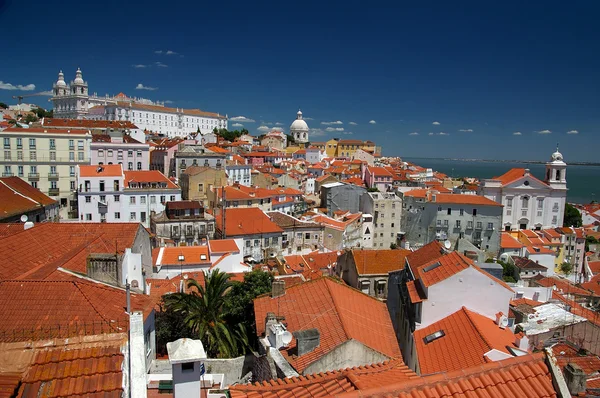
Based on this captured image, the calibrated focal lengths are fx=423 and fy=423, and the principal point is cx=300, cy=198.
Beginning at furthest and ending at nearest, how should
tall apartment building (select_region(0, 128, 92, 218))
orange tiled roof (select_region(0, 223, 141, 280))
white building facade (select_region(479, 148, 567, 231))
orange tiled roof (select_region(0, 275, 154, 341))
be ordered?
white building facade (select_region(479, 148, 567, 231)) → tall apartment building (select_region(0, 128, 92, 218)) → orange tiled roof (select_region(0, 223, 141, 280)) → orange tiled roof (select_region(0, 275, 154, 341))

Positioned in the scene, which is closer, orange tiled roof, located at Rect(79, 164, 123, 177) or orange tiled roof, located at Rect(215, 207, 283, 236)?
orange tiled roof, located at Rect(215, 207, 283, 236)

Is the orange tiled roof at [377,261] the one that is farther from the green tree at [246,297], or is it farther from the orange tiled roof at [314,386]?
the orange tiled roof at [314,386]

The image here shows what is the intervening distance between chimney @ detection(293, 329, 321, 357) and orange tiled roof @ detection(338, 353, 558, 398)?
16.9 feet

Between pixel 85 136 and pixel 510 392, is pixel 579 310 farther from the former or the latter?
pixel 85 136

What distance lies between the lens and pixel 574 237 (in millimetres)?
50156

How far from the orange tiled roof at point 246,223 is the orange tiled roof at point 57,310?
87.4 feet

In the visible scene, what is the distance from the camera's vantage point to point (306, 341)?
32.0 feet

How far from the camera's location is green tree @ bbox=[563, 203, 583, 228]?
69.0 meters

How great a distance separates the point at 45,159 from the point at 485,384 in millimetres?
46689

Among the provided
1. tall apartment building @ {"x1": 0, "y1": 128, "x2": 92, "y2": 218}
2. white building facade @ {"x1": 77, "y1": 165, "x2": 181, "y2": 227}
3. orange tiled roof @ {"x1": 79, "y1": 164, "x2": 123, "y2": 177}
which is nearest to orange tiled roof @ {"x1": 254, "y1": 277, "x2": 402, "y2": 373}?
white building facade @ {"x1": 77, "y1": 165, "x2": 181, "y2": 227}

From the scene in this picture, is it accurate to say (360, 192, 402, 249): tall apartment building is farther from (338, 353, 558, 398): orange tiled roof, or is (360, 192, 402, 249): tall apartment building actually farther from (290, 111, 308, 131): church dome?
(290, 111, 308, 131): church dome

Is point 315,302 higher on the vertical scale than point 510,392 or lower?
lower

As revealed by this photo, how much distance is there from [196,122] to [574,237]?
9625 centimetres

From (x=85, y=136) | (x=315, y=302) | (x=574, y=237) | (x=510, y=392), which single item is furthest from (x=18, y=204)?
(x=574, y=237)
